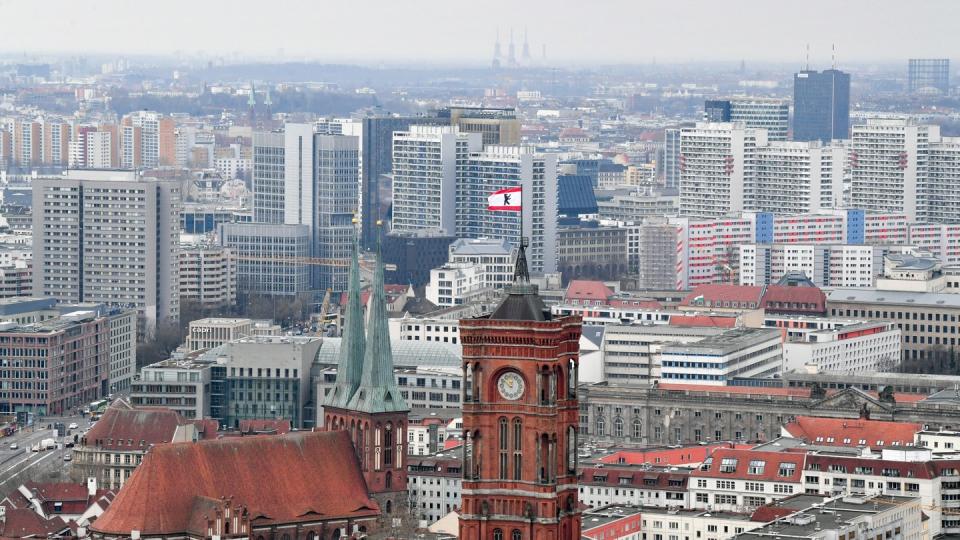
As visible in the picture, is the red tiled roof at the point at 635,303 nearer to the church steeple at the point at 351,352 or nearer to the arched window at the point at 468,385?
the church steeple at the point at 351,352

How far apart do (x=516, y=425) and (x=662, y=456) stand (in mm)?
36434

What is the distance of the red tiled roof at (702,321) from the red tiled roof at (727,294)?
8.65m

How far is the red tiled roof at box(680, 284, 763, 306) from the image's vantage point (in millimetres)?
170750

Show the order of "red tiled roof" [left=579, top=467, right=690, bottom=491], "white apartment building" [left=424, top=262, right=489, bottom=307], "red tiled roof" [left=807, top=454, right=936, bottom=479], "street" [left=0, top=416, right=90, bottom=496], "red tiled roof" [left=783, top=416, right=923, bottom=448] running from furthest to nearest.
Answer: "white apartment building" [left=424, top=262, right=489, bottom=307] < "street" [left=0, top=416, right=90, bottom=496] < "red tiled roof" [left=783, top=416, right=923, bottom=448] < "red tiled roof" [left=579, top=467, right=690, bottom=491] < "red tiled roof" [left=807, top=454, right=936, bottom=479]

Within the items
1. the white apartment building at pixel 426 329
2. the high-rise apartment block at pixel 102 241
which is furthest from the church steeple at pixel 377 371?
the high-rise apartment block at pixel 102 241

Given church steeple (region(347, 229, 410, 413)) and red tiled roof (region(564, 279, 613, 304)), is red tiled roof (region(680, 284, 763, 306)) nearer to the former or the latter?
red tiled roof (region(564, 279, 613, 304))

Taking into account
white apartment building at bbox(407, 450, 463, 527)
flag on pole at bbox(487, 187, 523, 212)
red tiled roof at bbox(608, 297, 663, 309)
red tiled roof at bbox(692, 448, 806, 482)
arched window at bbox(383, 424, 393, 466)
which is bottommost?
white apartment building at bbox(407, 450, 463, 527)

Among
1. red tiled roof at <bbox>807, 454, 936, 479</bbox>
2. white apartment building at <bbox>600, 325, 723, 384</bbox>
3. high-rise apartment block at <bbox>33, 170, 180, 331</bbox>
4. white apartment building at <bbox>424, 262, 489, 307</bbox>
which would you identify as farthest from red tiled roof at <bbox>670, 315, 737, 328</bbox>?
red tiled roof at <bbox>807, 454, 936, 479</bbox>

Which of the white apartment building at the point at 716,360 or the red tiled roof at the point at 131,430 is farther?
the white apartment building at the point at 716,360

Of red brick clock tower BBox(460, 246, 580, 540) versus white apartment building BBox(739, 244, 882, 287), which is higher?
red brick clock tower BBox(460, 246, 580, 540)

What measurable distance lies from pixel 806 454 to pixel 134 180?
81.1 metres

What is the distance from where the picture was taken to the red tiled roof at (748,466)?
11194cm

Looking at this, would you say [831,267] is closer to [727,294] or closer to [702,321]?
[727,294]

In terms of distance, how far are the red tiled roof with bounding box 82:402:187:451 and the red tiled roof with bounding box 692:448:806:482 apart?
22.6 metres
